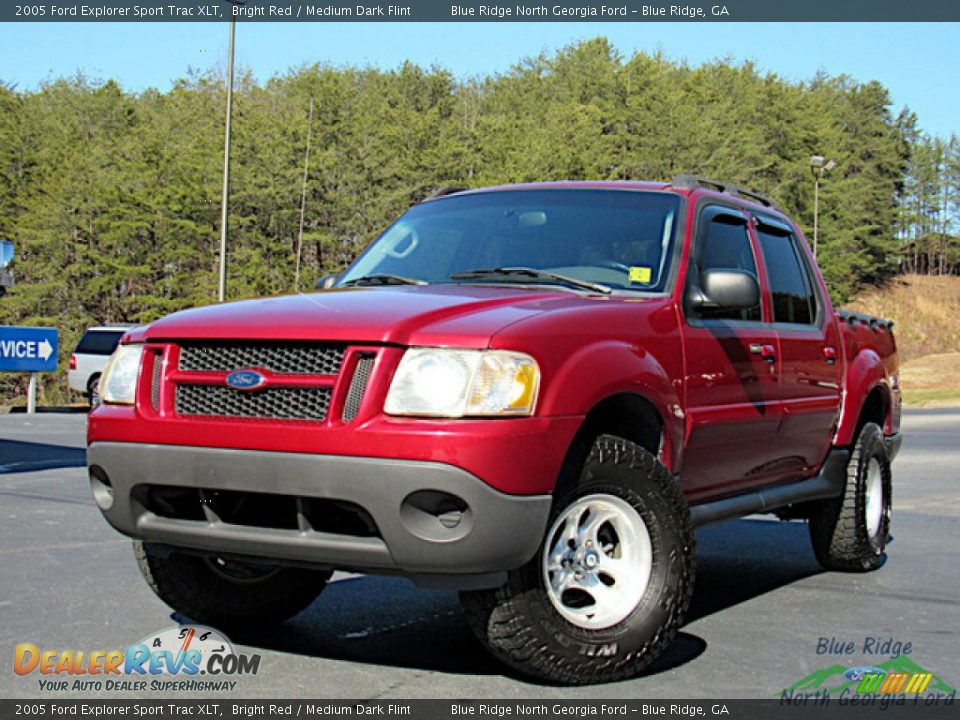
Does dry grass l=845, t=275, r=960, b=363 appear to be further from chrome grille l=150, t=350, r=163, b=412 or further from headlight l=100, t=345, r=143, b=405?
chrome grille l=150, t=350, r=163, b=412

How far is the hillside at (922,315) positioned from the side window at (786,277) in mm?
48475

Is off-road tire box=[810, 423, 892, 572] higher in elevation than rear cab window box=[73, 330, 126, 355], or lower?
higher

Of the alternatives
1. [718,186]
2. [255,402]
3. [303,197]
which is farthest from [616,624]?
[303,197]

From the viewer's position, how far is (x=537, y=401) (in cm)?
408

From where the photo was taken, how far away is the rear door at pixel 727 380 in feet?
17.1

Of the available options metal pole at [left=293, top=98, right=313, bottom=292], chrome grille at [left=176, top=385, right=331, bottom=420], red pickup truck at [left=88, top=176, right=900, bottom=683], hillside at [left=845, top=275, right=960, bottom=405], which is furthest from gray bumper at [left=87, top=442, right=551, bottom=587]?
metal pole at [left=293, top=98, right=313, bottom=292]

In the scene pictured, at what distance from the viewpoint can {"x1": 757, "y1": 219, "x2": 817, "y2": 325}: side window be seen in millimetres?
6473

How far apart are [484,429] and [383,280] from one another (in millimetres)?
1730

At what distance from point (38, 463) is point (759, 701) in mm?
10299

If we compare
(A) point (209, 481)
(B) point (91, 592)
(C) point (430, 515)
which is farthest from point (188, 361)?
(B) point (91, 592)

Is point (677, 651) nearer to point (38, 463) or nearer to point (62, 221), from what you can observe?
point (38, 463)

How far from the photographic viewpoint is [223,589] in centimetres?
516

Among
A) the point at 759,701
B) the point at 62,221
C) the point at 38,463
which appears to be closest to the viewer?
the point at 759,701

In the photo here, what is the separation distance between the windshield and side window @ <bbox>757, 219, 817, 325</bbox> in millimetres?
1019
